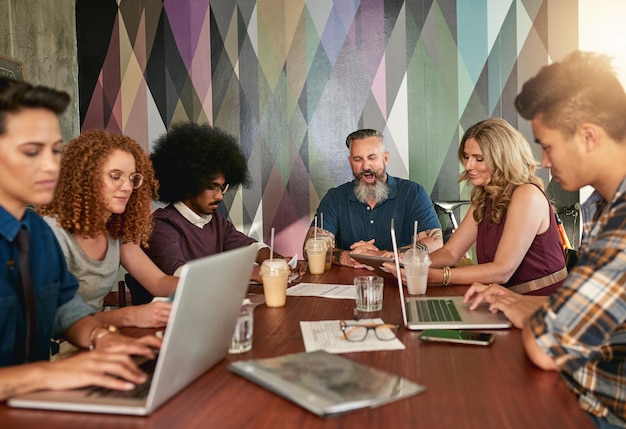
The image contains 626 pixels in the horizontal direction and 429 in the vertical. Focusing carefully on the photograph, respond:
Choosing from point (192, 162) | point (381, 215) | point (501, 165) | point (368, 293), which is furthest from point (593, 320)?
point (381, 215)

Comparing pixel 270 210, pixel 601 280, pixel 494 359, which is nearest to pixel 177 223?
pixel 270 210

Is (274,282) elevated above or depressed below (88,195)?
below

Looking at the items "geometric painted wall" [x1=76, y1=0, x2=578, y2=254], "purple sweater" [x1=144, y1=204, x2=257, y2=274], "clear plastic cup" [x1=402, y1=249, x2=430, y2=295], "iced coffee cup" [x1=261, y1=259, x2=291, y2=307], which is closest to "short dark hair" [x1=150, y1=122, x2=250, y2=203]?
"purple sweater" [x1=144, y1=204, x2=257, y2=274]

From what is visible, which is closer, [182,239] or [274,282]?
[274,282]

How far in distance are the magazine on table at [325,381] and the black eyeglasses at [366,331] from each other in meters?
0.20

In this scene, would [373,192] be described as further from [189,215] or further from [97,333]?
[97,333]

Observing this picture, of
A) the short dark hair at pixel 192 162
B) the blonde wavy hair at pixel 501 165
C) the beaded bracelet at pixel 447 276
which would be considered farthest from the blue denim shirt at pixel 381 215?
the beaded bracelet at pixel 447 276

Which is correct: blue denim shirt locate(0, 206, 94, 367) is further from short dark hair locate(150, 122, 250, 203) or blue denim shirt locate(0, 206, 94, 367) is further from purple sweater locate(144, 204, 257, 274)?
short dark hair locate(150, 122, 250, 203)

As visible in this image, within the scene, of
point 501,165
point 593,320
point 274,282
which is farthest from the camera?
point 501,165

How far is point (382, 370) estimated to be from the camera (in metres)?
1.31

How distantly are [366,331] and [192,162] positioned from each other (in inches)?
73.1

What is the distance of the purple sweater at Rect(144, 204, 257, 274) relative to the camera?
2.73 meters

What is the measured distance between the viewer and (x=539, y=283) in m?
2.56

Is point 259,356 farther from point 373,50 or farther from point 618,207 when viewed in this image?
point 373,50
